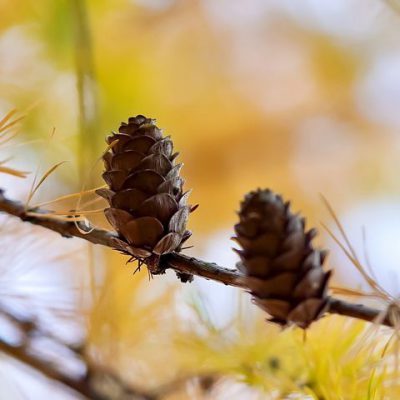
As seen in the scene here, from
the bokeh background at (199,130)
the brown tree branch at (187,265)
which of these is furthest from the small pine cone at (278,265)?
the bokeh background at (199,130)

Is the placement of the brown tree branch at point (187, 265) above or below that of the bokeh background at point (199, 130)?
below

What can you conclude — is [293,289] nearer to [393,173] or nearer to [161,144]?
[161,144]

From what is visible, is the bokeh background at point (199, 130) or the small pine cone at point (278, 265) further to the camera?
the bokeh background at point (199, 130)

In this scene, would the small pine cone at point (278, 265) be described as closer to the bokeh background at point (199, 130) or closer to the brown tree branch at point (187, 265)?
the brown tree branch at point (187, 265)

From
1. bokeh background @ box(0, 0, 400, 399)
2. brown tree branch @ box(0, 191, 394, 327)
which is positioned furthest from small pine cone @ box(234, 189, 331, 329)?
bokeh background @ box(0, 0, 400, 399)

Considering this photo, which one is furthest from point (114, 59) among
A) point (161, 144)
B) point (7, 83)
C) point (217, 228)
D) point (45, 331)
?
point (161, 144)

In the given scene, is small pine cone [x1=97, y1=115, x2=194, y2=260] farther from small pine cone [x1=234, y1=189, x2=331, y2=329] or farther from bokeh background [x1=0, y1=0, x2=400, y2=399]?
bokeh background [x1=0, y1=0, x2=400, y2=399]
